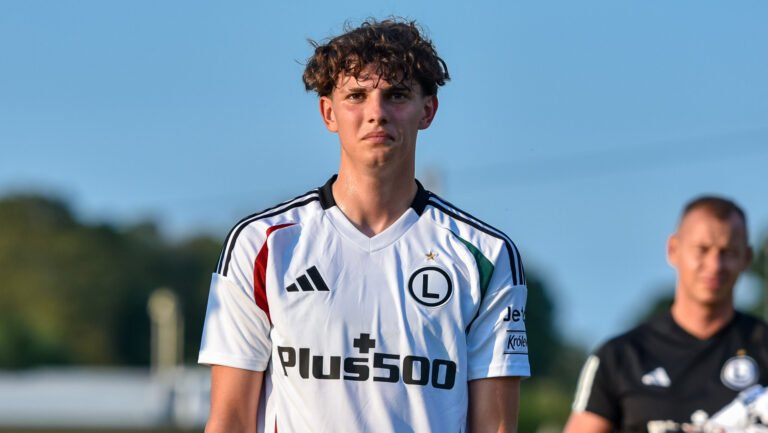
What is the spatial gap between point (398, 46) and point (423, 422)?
→ 1.36m

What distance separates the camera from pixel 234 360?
469 centimetres

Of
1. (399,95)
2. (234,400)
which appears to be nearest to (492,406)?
(234,400)

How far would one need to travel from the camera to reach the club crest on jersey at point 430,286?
471cm

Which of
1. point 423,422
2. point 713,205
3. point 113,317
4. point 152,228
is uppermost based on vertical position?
point 152,228

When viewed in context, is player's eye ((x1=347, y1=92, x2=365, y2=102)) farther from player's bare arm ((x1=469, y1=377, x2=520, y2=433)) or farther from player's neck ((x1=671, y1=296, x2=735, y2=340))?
player's neck ((x1=671, y1=296, x2=735, y2=340))

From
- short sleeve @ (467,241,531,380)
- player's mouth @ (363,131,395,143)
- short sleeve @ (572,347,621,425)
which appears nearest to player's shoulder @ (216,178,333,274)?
player's mouth @ (363,131,395,143)

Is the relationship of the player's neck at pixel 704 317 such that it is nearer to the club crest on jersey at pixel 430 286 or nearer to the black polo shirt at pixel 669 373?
the black polo shirt at pixel 669 373

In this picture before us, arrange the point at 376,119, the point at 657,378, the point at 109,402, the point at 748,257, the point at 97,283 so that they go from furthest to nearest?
the point at 97,283, the point at 109,402, the point at 748,257, the point at 657,378, the point at 376,119

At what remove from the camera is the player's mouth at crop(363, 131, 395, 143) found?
4633 mm

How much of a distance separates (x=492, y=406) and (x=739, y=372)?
1799 mm

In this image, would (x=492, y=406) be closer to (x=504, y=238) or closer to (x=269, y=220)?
(x=504, y=238)

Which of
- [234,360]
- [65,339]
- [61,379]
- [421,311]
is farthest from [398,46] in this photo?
[65,339]

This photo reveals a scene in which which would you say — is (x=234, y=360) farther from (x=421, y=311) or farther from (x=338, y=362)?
(x=421, y=311)

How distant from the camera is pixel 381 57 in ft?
15.5
